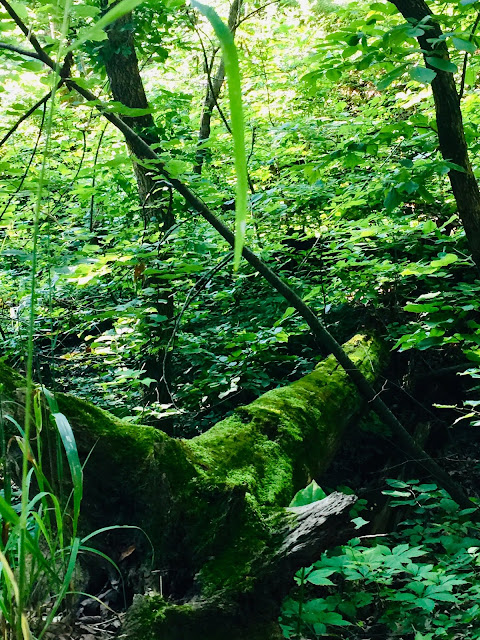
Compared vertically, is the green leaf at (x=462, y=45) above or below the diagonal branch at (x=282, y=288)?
above

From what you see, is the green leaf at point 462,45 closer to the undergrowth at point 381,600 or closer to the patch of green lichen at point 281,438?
the patch of green lichen at point 281,438

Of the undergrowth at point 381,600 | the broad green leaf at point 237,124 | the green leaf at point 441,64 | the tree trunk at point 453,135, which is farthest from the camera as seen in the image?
the tree trunk at point 453,135

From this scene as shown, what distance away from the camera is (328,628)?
2.05 metres

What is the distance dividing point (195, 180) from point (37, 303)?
1893mm

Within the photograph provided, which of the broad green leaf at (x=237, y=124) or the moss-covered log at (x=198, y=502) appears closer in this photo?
the broad green leaf at (x=237, y=124)

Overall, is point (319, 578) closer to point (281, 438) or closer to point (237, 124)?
point (281, 438)

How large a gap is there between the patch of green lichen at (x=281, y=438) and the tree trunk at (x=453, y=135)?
1215mm

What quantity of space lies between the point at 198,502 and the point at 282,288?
1068mm

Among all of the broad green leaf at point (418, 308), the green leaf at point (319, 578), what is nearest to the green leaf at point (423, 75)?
the broad green leaf at point (418, 308)

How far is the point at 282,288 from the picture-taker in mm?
2504

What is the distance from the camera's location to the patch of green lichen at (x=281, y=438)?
2256 mm

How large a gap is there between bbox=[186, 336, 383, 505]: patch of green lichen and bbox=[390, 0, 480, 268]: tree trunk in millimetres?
1215

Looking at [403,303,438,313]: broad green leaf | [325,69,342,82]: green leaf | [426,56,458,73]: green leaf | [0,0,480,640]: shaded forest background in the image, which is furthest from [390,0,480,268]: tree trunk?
[403,303,438,313]: broad green leaf

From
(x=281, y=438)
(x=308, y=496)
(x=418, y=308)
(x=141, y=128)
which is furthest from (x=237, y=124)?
(x=141, y=128)
